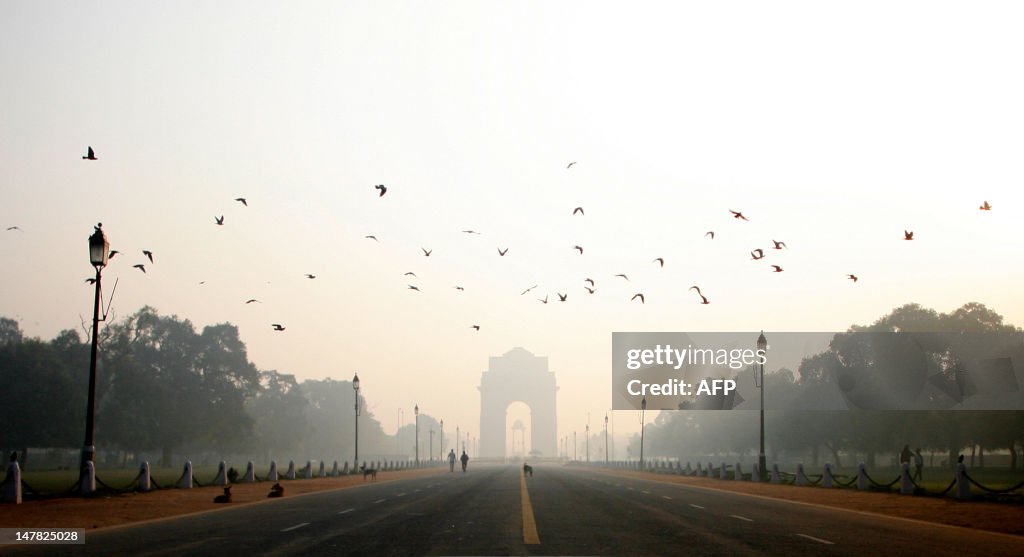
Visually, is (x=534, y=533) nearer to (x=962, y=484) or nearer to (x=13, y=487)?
(x=13, y=487)

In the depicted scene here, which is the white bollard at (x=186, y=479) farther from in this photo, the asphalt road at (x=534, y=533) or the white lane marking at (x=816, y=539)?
the white lane marking at (x=816, y=539)

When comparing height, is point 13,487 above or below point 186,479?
above

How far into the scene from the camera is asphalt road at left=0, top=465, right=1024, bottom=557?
15.2 m

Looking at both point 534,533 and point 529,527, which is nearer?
point 534,533

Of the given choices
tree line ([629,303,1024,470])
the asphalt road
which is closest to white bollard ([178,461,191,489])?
the asphalt road

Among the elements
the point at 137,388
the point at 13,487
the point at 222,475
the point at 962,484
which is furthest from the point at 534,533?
the point at 137,388

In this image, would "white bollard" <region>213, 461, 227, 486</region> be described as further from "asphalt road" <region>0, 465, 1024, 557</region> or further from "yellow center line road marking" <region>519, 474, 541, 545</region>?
"yellow center line road marking" <region>519, 474, 541, 545</region>

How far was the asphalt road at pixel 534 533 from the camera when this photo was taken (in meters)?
15.2

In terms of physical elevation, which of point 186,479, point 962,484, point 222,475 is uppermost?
point 962,484

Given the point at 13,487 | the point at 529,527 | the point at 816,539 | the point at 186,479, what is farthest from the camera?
the point at 186,479

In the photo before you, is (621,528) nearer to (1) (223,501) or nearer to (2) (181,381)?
(1) (223,501)

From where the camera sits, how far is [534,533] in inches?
708

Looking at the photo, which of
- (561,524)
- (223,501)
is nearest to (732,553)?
(561,524)

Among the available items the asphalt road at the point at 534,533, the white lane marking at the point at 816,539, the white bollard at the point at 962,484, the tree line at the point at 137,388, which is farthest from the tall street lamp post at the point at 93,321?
the tree line at the point at 137,388
